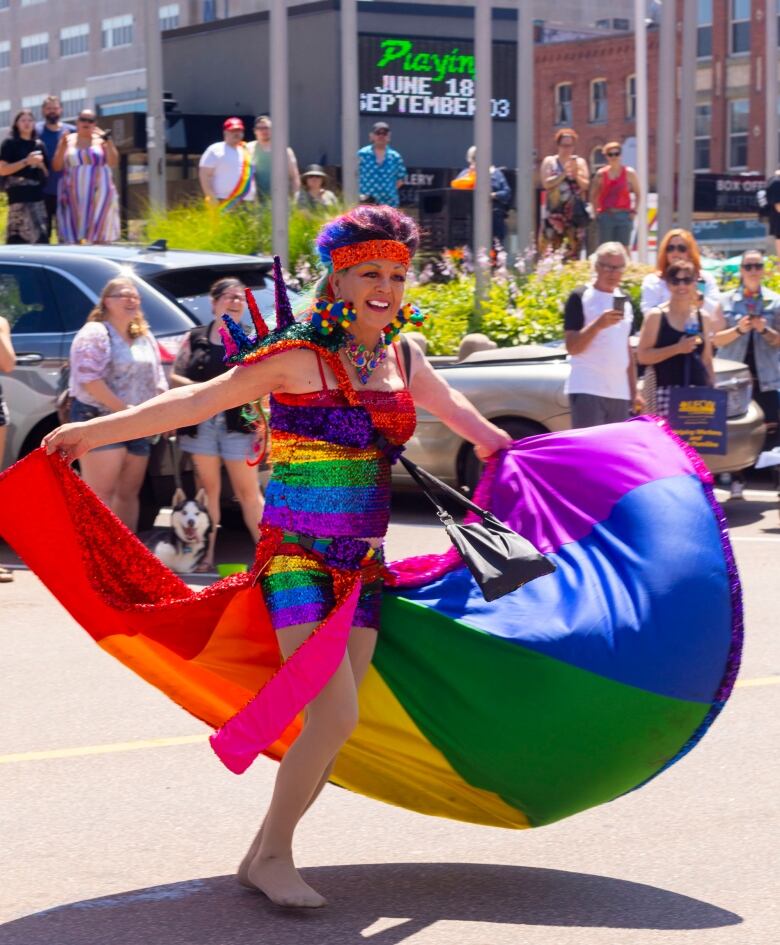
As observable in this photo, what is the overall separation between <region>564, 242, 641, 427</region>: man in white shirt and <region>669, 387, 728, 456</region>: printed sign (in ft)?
2.28

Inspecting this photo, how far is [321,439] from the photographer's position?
4.63 metres

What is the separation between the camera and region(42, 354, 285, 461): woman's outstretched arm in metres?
4.58

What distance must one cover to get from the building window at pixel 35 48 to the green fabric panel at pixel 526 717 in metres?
87.4

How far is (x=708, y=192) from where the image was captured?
21.3 meters

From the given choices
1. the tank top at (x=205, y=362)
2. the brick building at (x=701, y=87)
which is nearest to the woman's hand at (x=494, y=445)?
the tank top at (x=205, y=362)

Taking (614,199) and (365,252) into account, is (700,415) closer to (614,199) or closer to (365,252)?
(365,252)

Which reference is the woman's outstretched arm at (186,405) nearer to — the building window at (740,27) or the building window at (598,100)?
the building window at (740,27)

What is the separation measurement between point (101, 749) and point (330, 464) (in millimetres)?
2252

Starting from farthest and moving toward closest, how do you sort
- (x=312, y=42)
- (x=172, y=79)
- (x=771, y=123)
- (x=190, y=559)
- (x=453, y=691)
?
(x=172, y=79) → (x=312, y=42) → (x=771, y=123) → (x=190, y=559) → (x=453, y=691)

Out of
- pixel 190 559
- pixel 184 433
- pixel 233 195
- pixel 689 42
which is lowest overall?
pixel 190 559

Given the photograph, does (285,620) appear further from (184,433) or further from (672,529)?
(184,433)

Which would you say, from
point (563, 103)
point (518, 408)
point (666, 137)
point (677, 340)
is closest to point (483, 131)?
point (666, 137)

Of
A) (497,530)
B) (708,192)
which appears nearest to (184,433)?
(497,530)

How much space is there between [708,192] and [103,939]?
18.1 m
